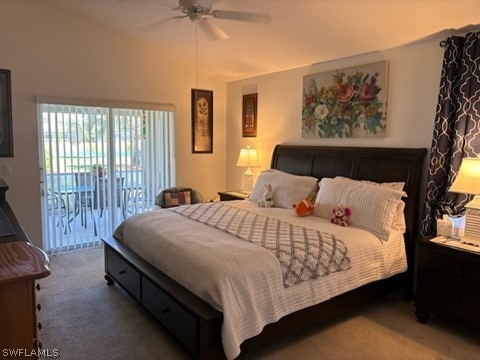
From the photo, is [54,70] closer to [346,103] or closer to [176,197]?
[176,197]

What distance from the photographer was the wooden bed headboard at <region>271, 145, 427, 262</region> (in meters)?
3.35

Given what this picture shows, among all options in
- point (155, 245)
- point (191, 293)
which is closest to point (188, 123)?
point (155, 245)

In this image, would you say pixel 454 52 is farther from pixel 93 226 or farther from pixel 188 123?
pixel 93 226

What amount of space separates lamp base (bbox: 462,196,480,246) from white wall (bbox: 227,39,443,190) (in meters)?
0.74

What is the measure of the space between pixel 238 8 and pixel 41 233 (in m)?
3.32

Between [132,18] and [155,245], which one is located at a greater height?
[132,18]

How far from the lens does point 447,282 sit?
2.81m

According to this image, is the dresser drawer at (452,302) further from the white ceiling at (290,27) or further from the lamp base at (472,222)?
the white ceiling at (290,27)

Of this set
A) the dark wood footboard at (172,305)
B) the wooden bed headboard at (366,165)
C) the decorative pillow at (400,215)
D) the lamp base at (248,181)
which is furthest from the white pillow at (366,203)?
the lamp base at (248,181)

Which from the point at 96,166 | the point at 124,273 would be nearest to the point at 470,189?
the point at 124,273

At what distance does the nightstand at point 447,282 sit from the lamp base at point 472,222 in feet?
0.68

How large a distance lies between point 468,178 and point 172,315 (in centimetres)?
230

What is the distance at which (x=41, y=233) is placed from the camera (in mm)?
4410

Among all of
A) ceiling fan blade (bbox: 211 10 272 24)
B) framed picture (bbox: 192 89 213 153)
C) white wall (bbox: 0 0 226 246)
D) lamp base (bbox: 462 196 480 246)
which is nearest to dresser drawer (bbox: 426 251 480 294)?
lamp base (bbox: 462 196 480 246)
